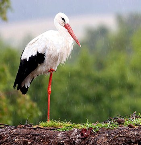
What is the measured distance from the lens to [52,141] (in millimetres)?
6203

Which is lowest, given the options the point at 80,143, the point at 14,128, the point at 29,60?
the point at 80,143

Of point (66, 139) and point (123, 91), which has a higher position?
point (123, 91)

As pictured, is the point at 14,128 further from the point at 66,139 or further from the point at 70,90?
the point at 70,90

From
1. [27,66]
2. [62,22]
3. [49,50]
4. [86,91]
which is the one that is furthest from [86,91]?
[49,50]

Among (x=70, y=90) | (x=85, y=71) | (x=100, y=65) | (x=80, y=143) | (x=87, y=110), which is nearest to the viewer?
(x=80, y=143)

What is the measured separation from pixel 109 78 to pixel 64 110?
5.28 m

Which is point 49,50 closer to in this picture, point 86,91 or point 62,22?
point 62,22

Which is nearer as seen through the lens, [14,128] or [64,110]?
[14,128]

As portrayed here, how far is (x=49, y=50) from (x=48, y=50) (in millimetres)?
19

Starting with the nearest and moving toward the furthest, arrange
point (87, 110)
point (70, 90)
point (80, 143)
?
point (80, 143)
point (87, 110)
point (70, 90)

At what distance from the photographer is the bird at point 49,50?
916 cm

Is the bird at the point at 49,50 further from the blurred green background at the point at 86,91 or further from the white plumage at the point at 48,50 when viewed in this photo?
the blurred green background at the point at 86,91

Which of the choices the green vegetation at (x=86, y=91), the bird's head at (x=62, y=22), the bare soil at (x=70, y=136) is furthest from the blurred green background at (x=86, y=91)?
the bare soil at (x=70, y=136)

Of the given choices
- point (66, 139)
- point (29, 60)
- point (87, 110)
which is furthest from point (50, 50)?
point (87, 110)
